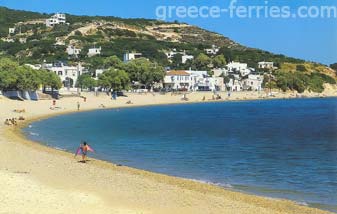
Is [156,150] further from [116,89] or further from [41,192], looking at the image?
[116,89]

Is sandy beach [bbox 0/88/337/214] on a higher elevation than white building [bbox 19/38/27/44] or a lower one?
lower

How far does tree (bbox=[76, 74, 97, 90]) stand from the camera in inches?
4306

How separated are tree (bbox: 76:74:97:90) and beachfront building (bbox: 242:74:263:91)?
60.1 metres

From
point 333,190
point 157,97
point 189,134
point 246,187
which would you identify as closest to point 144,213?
point 246,187

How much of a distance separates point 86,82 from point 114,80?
804 cm

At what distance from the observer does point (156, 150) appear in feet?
112

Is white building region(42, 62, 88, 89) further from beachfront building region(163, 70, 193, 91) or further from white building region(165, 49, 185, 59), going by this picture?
white building region(165, 49, 185, 59)

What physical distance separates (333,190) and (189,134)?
1119 inches

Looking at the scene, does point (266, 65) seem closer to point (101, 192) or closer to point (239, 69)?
point (239, 69)

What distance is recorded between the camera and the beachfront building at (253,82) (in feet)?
533

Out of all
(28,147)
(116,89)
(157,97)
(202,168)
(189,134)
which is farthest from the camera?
(157,97)

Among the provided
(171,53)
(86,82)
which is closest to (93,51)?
(171,53)

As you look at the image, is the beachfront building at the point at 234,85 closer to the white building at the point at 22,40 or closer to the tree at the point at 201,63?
the tree at the point at 201,63

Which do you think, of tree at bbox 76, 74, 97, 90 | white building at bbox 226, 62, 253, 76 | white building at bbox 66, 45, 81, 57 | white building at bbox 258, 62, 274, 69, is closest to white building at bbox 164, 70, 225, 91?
white building at bbox 226, 62, 253, 76
